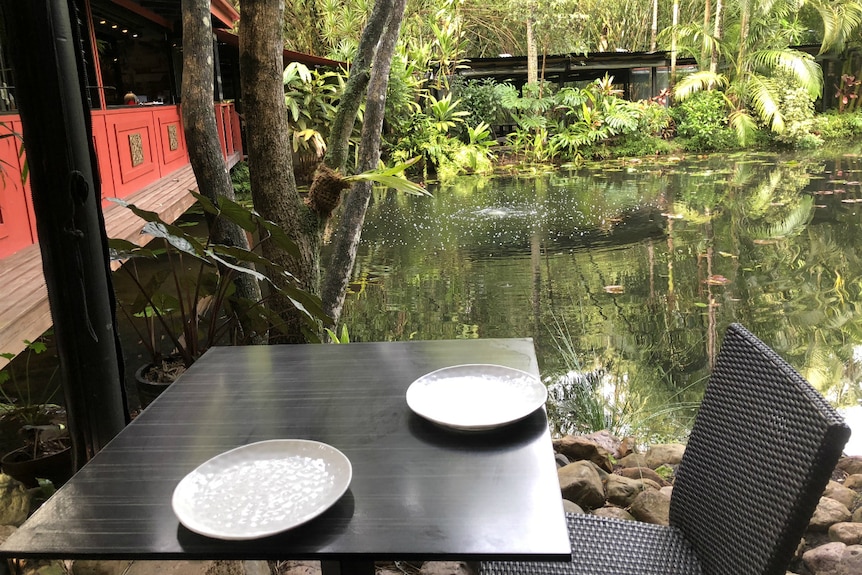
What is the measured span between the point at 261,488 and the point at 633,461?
2.05 meters

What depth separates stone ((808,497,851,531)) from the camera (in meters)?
2.32

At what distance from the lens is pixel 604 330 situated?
176 inches

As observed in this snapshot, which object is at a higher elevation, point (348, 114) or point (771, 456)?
point (348, 114)

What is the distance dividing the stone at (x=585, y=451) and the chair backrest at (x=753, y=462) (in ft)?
4.05

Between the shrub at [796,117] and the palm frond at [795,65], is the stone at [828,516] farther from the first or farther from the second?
the palm frond at [795,65]

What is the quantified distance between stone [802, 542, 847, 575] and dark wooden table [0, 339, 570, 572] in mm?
1149

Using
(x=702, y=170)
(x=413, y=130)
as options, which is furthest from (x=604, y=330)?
(x=413, y=130)

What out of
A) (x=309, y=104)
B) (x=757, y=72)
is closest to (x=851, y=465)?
(x=309, y=104)

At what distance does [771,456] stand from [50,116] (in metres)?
1.77

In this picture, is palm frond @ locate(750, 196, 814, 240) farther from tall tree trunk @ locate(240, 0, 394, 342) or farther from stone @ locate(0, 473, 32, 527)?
stone @ locate(0, 473, 32, 527)

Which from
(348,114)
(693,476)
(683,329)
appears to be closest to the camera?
(693,476)

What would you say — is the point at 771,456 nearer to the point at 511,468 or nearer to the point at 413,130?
the point at 511,468

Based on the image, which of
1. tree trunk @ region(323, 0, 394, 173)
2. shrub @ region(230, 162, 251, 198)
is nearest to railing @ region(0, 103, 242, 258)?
shrub @ region(230, 162, 251, 198)

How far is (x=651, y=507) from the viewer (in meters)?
2.30
